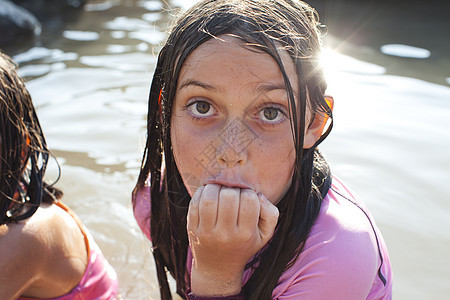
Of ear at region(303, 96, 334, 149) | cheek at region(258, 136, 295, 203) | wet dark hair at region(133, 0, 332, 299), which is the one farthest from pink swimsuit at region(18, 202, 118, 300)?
ear at region(303, 96, 334, 149)

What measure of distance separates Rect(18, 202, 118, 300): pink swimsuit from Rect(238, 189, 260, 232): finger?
1.12 m

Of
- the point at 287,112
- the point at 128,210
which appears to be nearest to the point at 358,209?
the point at 287,112

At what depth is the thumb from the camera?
1668mm

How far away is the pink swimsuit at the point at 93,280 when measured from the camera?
2.39 m

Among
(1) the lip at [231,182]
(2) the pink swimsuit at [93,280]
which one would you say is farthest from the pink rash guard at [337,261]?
(2) the pink swimsuit at [93,280]

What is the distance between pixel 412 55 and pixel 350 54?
690 mm

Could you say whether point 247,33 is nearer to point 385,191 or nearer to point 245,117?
point 245,117

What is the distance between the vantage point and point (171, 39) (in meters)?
1.94

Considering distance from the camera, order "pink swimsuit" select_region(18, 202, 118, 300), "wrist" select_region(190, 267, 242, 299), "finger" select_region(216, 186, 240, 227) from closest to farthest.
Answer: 1. "finger" select_region(216, 186, 240, 227)
2. "wrist" select_region(190, 267, 242, 299)
3. "pink swimsuit" select_region(18, 202, 118, 300)

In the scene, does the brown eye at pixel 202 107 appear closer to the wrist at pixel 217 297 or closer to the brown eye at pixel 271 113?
the brown eye at pixel 271 113

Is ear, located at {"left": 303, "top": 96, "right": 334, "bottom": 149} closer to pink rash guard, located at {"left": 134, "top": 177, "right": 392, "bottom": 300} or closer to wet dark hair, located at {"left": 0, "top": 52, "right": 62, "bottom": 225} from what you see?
pink rash guard, located at {"left": 134, "top": 177, "right": 392, "bottom": 300}

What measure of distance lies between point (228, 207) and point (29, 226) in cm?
102

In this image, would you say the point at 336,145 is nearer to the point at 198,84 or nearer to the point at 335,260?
the point at 335,260

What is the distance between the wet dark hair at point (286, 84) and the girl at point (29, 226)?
1.70 feet
